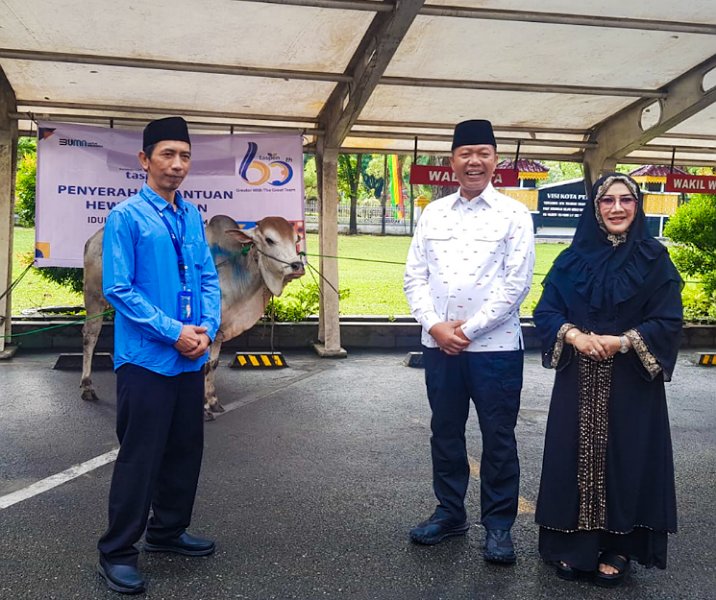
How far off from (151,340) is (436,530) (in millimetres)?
1702

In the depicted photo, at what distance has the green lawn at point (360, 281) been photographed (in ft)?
43.9

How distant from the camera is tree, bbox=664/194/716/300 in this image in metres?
11.0

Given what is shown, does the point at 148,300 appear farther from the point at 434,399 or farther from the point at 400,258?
the point at 400,258

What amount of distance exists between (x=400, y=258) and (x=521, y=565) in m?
20.5

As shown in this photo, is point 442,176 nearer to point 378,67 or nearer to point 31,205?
point 378,67

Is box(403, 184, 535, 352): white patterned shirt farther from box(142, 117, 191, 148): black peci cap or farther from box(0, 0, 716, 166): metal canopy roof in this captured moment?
box(0, 0, 716, 166): metal canopy roof

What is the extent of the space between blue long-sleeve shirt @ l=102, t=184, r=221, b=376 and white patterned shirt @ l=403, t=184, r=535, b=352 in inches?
46.5

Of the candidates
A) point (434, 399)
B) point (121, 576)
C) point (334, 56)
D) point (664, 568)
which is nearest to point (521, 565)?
point (664, 568)

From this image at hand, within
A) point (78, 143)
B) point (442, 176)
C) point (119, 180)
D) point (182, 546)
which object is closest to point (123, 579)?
point (182, 546)

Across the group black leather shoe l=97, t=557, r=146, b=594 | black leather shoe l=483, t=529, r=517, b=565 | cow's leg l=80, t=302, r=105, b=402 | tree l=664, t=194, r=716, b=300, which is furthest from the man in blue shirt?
tree l=664, t=194, r=716, b=300

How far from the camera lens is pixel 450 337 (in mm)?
3537

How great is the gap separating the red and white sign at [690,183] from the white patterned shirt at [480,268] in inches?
281

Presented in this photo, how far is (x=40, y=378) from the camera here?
761 centimetres

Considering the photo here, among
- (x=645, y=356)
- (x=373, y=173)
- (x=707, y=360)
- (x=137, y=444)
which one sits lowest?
(x=707, y=360)
